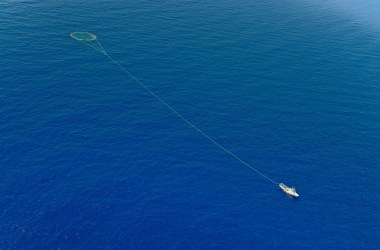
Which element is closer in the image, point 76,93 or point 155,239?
point 155,239

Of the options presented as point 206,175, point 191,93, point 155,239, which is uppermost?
point 191,93

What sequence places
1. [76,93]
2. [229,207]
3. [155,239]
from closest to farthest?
[155,239] → [229,207] → [76,93]

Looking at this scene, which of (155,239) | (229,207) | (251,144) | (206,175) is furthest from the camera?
(251,144)

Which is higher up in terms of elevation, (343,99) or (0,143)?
(343,99)

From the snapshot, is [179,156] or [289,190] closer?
[289,190]

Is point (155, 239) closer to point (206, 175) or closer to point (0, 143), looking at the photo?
point (206, 175)

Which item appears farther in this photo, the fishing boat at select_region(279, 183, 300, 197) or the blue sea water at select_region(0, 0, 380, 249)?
the fishing boat at select_region(279, 183, 300, 197)

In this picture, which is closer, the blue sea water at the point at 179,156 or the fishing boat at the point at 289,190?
the blue sea water at the point at 179,156

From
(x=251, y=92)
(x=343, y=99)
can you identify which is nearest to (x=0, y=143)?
(x=251, y=92)
